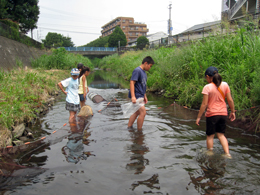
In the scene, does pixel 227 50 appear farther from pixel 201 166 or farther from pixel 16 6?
pixel 16 6

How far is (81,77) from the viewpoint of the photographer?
684cm

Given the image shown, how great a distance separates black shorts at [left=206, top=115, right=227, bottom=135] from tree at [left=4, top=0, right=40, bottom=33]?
103 feet

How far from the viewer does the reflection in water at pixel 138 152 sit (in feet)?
11.5

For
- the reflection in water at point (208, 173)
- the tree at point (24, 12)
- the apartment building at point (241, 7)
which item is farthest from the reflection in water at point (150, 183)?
the tree at point (24, 12)

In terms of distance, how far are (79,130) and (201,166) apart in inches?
128

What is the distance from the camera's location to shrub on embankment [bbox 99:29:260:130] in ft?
19.1

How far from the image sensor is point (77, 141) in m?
4.79

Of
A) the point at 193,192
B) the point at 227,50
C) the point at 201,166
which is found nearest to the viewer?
the point at 193,192

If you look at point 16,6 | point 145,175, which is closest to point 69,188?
A: point 145,175

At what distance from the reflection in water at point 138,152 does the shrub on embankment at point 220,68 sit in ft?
9.21

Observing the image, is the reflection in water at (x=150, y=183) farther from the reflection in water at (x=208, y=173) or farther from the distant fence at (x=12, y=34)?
the distant fence at (x=12, y=34)

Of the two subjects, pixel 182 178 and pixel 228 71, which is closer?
pixel 182 178

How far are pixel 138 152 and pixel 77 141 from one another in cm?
151

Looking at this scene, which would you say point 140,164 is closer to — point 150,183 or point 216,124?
point 150,183
